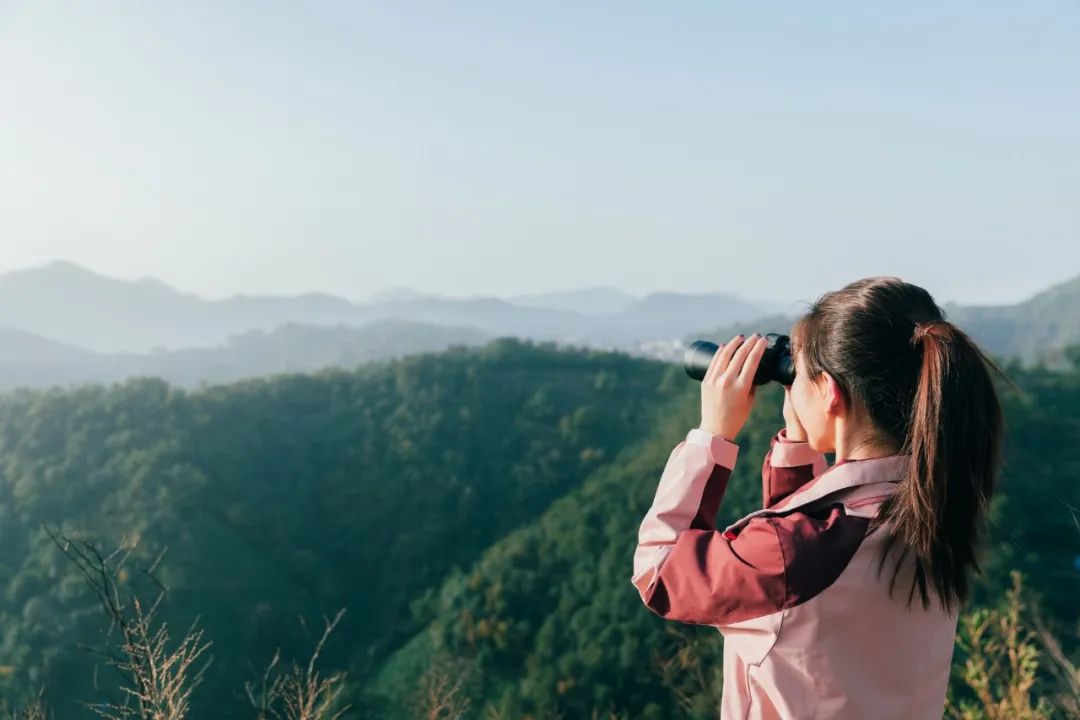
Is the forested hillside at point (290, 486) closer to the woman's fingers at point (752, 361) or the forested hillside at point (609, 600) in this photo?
the forested hillside at point (609, 600)

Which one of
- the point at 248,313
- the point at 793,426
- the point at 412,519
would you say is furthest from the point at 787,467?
the point at 248,313

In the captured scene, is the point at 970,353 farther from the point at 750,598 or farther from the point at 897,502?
the point at 750,598

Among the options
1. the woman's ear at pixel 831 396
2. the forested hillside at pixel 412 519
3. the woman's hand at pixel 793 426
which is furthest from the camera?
the forested hillside at pixel 412 519

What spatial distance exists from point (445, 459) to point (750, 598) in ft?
74.0

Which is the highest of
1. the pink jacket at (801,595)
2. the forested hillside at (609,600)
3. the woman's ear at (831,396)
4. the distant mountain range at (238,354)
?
the woman's ear at (831,396)

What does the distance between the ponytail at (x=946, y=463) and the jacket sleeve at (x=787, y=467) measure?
0.70 feet

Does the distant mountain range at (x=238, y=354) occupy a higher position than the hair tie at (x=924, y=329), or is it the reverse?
the hair tie at (x=924, y=329)

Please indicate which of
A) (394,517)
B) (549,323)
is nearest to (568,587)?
(394,517)

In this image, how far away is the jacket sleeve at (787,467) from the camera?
3.59 feet

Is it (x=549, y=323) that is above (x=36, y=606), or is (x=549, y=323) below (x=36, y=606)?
above

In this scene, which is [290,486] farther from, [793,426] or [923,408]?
[923,408]

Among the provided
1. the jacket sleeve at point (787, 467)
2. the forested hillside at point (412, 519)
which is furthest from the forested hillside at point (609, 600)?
the jacket sleeve at point (787, 467)

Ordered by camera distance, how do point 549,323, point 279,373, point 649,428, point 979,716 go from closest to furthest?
point 979,716
point 649,428
point 279,373
point 549,323

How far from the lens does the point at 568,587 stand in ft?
52.0
